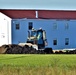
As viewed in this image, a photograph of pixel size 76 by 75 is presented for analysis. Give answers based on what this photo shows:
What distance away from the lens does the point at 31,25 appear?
133 feet

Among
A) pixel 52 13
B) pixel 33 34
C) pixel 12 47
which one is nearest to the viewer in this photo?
pixel 12 47

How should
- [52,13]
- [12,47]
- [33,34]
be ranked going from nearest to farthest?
1. [12,47]
2. [33,34]
3. [52,13]

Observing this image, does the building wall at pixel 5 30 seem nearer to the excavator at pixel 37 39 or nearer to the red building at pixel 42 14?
the red building at pixel 42 14

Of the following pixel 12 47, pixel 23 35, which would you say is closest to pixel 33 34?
pixel 23 35

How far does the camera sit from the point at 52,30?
4134 cm

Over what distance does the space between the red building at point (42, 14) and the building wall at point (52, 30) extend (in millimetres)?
1155

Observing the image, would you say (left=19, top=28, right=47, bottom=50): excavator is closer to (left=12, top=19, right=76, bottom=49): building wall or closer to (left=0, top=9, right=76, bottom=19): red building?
(left=12, top=19, right=76, bottom=49): building wall

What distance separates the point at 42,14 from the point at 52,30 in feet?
10.2

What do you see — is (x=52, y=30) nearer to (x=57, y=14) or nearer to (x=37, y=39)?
(x=57, y=14)

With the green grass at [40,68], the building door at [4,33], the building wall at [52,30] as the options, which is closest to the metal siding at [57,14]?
the building wall at [52,30]

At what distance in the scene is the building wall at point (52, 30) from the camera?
40.4 meters

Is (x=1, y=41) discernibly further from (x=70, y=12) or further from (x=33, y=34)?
(x=70, y=12)

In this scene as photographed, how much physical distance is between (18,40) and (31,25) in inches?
95.3

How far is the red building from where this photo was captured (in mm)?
42037
